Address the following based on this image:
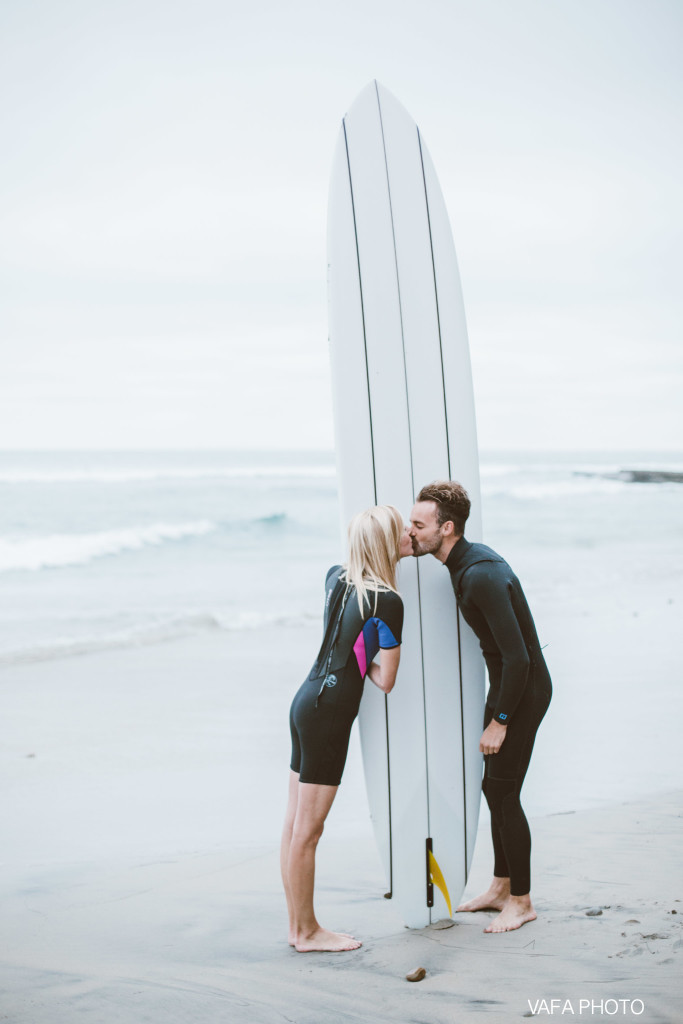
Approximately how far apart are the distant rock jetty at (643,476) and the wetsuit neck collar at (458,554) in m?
25.7

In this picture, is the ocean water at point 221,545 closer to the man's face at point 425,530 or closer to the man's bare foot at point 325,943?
the man's bare foot at point 325,943

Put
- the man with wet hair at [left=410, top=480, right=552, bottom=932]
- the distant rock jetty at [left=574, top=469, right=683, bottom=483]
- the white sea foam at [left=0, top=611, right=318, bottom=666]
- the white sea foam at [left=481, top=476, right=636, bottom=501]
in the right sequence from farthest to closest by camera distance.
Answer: the distant rock jetty at [left=574, top=469, right=683, bottom=483] < the white sea foam at [left=481, top=476, right=636, bottom=501] < the white sea foam at [left=0, top=611, right=318, bottom=666] < the man with wet hair at [left=410, top=480, right=552, bottom=932]

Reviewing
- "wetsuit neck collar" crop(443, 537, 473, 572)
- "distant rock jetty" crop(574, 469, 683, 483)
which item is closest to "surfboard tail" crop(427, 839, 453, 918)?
"wetsuit neck collar" crop(443, 537, 473, 572)

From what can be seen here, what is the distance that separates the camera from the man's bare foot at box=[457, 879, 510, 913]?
2.39 metres

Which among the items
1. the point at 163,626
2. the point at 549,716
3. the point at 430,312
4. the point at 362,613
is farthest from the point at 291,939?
the point at 163,626

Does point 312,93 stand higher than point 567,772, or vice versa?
point 312,93

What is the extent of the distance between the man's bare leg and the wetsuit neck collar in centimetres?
71

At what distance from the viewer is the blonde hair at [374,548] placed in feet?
6.79

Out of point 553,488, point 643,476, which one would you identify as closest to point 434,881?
point 553,488

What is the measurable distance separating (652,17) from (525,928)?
6.81 meters

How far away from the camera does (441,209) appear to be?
107 inches

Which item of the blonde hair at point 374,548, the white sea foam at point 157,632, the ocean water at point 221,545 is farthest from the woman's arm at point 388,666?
the ocean water at point 221,545

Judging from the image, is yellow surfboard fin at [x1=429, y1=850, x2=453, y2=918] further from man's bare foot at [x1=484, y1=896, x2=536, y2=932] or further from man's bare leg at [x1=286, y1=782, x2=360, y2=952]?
man's bare leg at [x1=286, y1=782, x2=360, y2=952]

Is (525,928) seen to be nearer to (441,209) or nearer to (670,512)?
(441,209)
